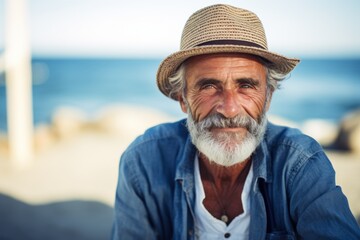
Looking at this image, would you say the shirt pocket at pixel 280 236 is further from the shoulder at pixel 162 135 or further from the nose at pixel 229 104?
the shoulder at pixel 162 135

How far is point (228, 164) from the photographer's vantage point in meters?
2.04

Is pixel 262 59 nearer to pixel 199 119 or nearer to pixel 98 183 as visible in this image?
pixel 199 119

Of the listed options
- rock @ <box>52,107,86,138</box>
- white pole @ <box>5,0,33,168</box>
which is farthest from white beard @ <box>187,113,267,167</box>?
rock @ <box>52,107,86,138</box>

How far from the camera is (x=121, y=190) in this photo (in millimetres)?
2258

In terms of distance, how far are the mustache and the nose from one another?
0.03m

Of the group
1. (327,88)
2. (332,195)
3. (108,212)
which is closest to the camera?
(332,195)

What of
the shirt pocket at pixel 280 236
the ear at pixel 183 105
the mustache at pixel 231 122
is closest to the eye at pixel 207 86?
the mustache at pixel 231 122

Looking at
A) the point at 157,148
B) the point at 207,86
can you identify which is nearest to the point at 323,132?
the point at 157,148

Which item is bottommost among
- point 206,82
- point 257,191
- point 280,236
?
point 280,236

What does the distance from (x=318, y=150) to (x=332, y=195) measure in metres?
0.29

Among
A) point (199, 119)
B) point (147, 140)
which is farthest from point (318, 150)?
point (147, 140)

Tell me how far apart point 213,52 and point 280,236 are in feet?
3.74

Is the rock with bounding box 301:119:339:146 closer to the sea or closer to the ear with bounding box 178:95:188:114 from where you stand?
the sea

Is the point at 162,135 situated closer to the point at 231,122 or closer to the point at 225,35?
the point at 231,122
